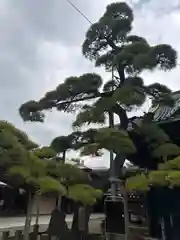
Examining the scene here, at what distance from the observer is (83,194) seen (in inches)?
203

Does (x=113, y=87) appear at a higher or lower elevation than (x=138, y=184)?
higher

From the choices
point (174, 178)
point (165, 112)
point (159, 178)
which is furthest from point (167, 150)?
point (165, 112)

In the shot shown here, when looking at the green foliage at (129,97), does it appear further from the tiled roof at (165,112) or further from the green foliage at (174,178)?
the green foliage at (174,178)

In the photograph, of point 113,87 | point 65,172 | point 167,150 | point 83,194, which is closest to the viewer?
point 83,194

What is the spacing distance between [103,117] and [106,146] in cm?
82

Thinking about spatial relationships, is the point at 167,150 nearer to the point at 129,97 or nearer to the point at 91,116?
the point at 129,97

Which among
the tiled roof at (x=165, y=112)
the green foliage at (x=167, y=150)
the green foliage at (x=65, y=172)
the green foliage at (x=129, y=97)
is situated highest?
the tiled roof at (x=165, y=112)

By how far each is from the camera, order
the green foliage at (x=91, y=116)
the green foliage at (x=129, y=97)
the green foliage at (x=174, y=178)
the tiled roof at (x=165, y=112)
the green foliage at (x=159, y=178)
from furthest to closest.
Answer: the tiled roof at (x=165, y=112) → the green foliage at (x=91, y=116) → the green foliage at (x=129, y=97) → the green foliage at (x=159, y=178) → the green foliage at (x=174, y=178)

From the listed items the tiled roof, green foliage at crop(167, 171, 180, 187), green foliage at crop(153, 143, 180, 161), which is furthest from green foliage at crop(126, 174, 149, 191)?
the tiled roof

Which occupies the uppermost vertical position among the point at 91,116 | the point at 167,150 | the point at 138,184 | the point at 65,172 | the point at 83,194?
the point at 91,116

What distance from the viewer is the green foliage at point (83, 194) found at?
5137 millimetres

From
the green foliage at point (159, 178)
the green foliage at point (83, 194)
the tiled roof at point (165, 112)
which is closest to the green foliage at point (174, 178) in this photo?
the green foliage at point (159, 178)

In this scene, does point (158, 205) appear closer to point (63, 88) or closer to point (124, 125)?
point (124, 125)

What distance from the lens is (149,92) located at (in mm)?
6980
